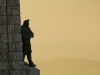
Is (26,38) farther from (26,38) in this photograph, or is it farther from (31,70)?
(31,70)

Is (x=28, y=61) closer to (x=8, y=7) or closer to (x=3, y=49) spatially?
(x=3, y=49)

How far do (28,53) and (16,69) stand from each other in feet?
4.09

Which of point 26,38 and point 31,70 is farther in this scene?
point 26,38

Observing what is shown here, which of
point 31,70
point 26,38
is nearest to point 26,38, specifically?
point 26,38

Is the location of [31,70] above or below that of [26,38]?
below

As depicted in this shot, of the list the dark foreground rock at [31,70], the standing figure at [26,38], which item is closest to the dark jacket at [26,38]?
the standing figure at [26,38]

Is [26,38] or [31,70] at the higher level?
[26,38]

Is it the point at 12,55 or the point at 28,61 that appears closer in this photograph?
the point at 12,55

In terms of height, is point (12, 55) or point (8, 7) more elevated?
point (8, 7)

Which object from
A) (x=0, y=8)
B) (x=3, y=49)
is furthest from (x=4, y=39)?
(x=0, y=8)

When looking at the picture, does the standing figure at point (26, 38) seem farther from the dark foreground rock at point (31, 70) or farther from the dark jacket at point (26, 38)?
the dark foreground rock at point (31, 70)

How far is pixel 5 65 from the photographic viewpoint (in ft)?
55.9

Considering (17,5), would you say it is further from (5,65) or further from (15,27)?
(5,65)

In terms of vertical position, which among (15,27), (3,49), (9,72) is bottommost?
(9,72)
